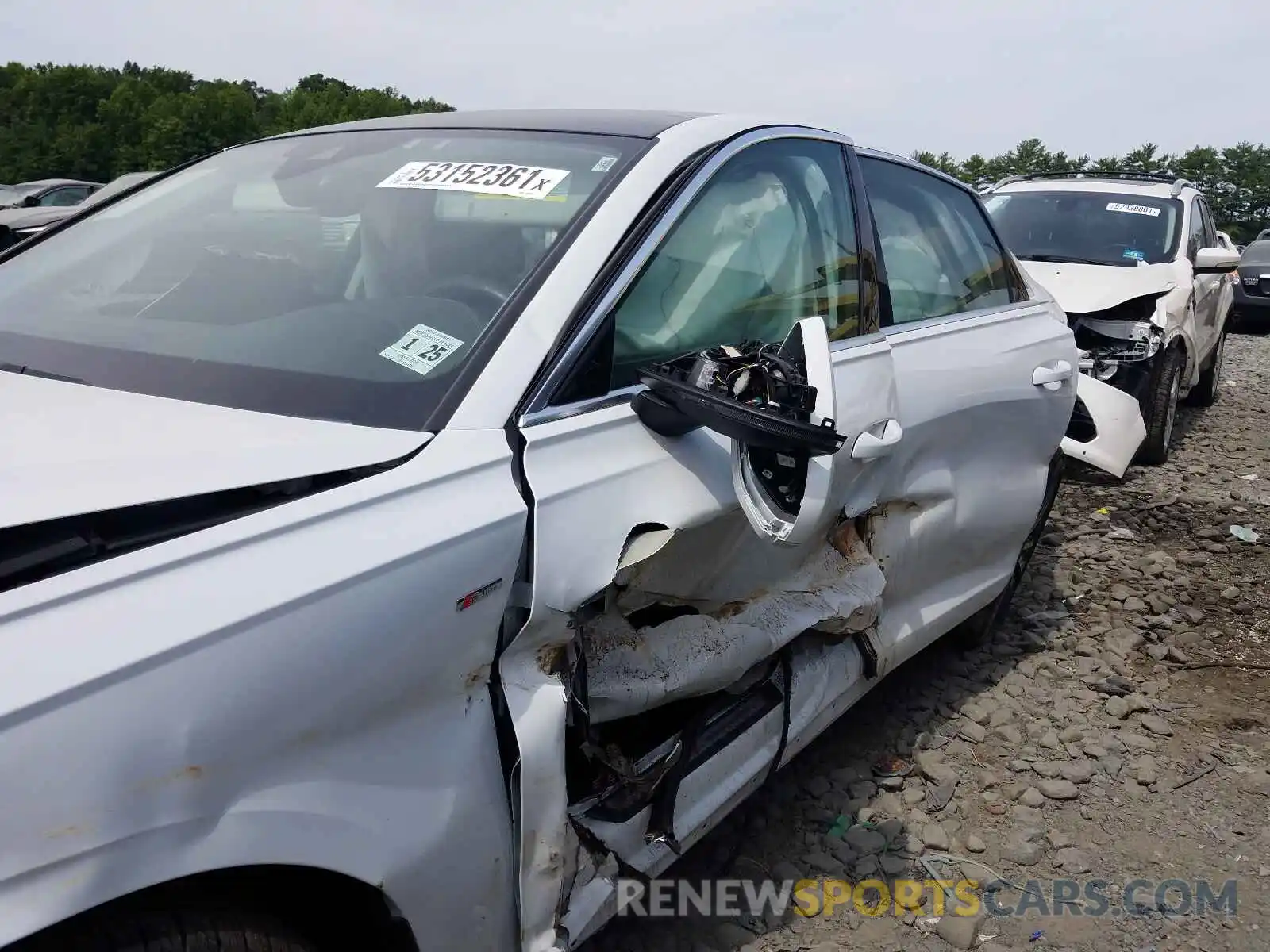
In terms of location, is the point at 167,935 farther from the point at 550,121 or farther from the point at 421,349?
the point at 550,121

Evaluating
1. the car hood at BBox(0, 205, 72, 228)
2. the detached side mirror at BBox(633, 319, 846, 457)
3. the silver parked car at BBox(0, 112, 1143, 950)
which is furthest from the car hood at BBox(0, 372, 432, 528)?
the car hood at BBox(0, 205, 72, 228)

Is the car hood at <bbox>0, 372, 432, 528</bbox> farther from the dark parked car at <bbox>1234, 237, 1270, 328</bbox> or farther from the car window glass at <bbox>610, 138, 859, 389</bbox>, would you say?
the dark parked car at <bbox>1234, 237, 1270, 328</bbox>

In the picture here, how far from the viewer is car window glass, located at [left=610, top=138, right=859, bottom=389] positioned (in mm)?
1970

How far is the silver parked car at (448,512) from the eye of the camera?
1.14 meters

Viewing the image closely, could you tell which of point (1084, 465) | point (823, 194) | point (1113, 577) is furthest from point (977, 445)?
point (1084, 465)

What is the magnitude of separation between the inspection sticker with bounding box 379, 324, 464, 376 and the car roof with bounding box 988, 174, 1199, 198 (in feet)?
22.6

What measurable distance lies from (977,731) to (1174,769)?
575mm

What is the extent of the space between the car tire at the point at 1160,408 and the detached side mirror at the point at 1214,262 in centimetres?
78

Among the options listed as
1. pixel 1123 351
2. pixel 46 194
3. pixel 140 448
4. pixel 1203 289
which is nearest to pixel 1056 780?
pixel 140 448

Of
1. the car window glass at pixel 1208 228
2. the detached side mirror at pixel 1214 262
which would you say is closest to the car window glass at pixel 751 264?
Answer: the detached side mirror at pixel 1214 262

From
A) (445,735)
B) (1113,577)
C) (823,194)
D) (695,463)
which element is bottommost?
(1113,577)

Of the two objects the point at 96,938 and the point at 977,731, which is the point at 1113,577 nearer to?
the point at 977,731

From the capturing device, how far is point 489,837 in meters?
1.50

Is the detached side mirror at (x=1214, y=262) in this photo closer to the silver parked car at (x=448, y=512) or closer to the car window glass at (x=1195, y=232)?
the car window glass at (x=1195, y=232)
